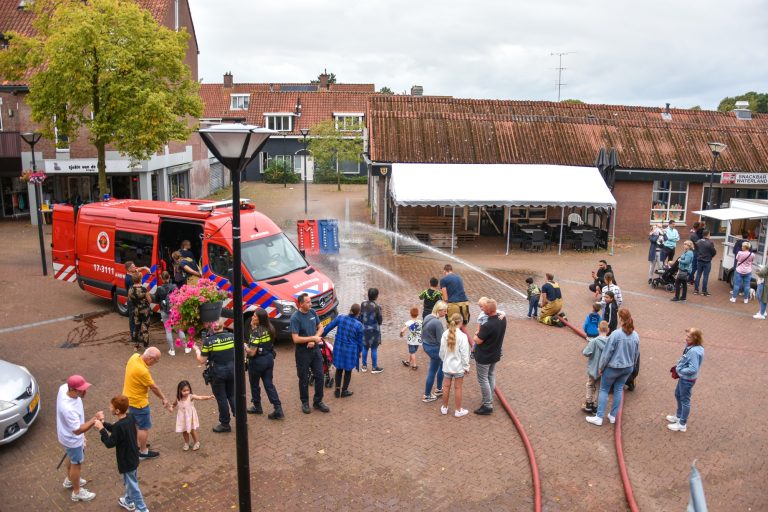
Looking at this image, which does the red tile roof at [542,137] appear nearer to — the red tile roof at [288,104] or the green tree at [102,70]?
the green tree at [102,70]

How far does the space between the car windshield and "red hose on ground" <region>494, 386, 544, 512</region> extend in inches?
202

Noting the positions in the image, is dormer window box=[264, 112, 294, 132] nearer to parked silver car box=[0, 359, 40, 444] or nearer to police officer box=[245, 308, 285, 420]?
parked silver car box=[0, 359, 40, 444]

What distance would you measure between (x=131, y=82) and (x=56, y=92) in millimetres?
2189

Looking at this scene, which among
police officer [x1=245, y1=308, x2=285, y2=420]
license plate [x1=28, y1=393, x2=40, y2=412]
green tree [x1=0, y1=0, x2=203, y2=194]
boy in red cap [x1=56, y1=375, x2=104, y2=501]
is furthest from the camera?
green tree [x1=0, y1=0, x2=203, y2=194]

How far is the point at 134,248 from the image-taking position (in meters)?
14.2

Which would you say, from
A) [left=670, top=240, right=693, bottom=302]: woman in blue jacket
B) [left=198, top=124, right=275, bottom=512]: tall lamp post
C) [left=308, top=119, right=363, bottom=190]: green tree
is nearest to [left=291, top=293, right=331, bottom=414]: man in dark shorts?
[left=198, top=124, right=275, bottom=512]: tall lamp post

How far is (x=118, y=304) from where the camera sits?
14484mm

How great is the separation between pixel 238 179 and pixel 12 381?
507cm

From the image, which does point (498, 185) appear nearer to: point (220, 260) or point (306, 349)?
point (220, 260)

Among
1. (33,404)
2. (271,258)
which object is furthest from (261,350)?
(271,258)

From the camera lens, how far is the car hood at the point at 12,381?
8.44m

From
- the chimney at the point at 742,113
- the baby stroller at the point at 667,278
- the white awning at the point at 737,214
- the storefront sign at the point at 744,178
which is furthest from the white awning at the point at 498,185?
the chimney at the point at 742,113

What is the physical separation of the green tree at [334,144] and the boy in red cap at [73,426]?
3864cm

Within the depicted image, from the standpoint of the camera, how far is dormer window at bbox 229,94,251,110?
5231cm
